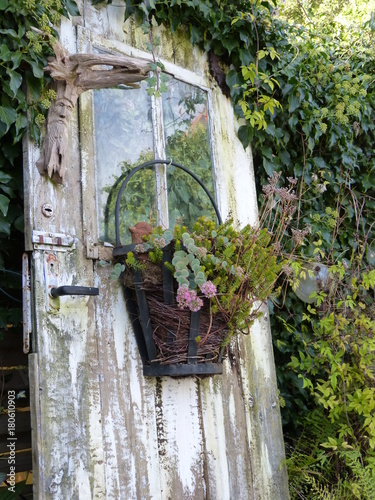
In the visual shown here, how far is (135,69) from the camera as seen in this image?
7.61 ft

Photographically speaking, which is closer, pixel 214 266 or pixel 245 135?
pixel 214 266

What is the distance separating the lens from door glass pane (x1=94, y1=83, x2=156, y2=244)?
244 cm

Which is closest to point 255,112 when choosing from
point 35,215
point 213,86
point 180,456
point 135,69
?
point 213,86

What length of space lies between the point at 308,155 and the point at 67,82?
6.18ft

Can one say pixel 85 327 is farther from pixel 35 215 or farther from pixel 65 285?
pixel 35 215

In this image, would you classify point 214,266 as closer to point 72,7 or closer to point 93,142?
point 93,142

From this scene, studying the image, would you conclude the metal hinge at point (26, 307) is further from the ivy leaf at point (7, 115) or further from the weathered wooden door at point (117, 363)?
the ivy leaf at point (7, 115)

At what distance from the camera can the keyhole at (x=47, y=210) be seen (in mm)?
2154

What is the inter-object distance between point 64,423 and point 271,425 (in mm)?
1223

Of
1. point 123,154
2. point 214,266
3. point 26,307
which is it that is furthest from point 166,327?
point 123,154

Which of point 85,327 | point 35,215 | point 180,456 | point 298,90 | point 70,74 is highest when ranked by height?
point 298,90

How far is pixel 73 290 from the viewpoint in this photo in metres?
2.07

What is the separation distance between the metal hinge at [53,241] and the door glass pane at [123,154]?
0.20 metres

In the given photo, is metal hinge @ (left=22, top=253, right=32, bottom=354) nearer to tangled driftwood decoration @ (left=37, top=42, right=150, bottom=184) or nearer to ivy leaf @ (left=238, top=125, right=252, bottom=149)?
tangled driftwood decoration @ (left=37, top=42, right=150, bottom=184)
